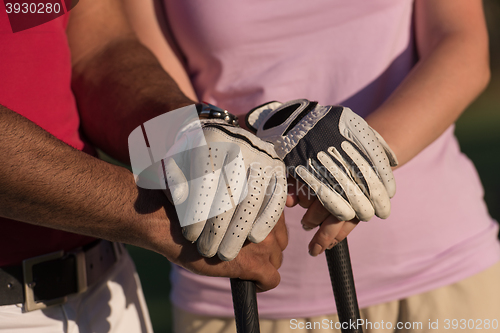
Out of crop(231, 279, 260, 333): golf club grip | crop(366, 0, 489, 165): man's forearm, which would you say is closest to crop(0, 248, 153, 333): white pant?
crop(231, 279, 260, 333): golf club grip

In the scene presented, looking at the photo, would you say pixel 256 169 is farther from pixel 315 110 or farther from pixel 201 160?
pixel 315 110

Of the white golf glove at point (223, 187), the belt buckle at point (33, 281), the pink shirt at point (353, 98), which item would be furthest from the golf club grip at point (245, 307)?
the belt buckle at point (33, 281)

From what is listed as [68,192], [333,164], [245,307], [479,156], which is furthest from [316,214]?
[479,156]

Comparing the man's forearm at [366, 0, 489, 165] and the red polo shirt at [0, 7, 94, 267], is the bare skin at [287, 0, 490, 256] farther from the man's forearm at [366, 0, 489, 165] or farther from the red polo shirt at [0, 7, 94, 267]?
the red polo shirt at [0, 7, 94, 267]

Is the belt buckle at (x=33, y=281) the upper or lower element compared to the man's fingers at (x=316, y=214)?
lower

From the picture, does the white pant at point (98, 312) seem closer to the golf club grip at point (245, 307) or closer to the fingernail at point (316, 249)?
the golf club grip at point (245, 307)

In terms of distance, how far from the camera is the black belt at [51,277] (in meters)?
1.21

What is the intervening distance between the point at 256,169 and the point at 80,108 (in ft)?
2.47

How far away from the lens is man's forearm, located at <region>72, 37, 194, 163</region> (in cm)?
141

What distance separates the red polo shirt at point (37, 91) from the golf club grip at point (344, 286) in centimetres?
75

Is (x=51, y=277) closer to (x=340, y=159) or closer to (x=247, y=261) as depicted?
(x=247, y=261)

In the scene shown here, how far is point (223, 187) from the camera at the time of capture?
39.7 inches

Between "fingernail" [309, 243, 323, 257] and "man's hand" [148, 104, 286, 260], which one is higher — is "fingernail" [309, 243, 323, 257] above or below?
below

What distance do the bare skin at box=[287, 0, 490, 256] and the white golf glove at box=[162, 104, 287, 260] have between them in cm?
19
